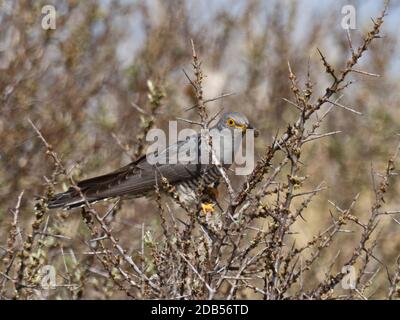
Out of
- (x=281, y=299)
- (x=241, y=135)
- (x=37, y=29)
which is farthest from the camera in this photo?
(x=37, y=29)

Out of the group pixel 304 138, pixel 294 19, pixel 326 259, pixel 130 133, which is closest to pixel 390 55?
pixel 294 19

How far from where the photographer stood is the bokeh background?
615cm

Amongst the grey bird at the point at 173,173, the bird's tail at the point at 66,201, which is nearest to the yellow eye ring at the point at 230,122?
the grey bird at the point at 173,173

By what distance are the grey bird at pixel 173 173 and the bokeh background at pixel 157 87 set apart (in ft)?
1.47

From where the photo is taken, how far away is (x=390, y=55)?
24.8ft

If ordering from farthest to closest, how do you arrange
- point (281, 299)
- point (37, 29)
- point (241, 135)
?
point (37, 29) → point (241, 135) → point (281, 299)

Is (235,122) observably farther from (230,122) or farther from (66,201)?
(66,201)

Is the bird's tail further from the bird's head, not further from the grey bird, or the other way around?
the bird's head

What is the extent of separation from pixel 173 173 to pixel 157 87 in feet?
2.08

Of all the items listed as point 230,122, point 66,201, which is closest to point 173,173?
point 230,122

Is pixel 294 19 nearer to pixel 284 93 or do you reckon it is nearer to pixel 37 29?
pixel 284 93

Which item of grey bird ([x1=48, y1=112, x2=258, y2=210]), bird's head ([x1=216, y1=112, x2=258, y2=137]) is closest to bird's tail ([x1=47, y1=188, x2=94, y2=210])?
grey bird ([x1=48, y1=112, x2=258, y2=210])

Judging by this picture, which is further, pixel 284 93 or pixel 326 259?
pixel 284 93

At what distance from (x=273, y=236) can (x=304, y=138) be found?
43 cm
